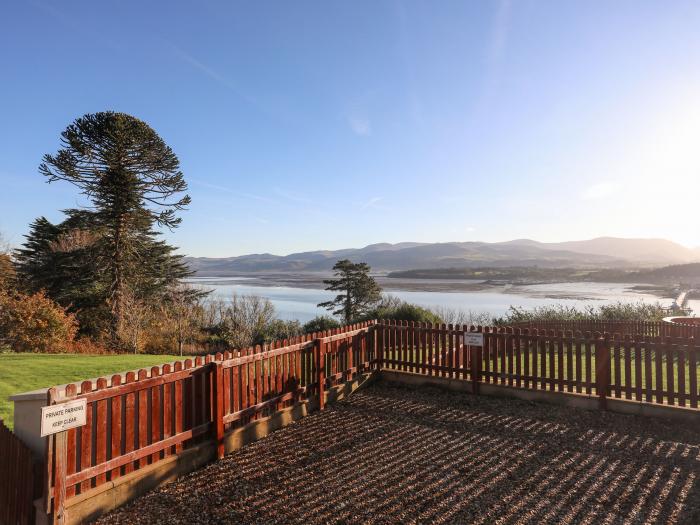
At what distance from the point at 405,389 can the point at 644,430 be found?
4209 millimetres

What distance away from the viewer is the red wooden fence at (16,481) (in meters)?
3.72

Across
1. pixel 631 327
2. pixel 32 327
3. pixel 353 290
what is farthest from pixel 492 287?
pixel 32 327

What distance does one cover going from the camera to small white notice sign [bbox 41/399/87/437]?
351 centimetres

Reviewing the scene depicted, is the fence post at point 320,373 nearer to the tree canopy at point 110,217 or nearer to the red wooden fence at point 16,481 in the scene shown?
the red wooden fence at point 16,481

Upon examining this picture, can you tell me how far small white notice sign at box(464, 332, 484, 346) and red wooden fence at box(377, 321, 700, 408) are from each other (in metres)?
0.11

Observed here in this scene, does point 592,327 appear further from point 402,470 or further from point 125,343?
point 125,343

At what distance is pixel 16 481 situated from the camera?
3.95 m

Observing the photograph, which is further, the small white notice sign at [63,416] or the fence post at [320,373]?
the fence post at [320,373]

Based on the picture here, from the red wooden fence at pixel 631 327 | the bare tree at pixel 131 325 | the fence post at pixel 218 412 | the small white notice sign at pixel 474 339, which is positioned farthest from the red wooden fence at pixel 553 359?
the bare tree at pixel 131 325

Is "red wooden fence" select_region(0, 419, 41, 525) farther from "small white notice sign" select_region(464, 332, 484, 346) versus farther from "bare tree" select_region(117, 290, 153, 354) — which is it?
"bare tree" select_region(117, 290, 153, 354)

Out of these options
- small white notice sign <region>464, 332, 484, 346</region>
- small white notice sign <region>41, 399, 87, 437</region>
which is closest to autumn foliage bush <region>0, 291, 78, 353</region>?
small white notice sign <region>41, 399, 87, 437</region>

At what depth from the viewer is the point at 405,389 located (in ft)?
28.4

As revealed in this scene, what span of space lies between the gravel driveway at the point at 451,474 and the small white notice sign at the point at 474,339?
5.48 ft

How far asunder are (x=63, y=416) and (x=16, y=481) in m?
1.08
